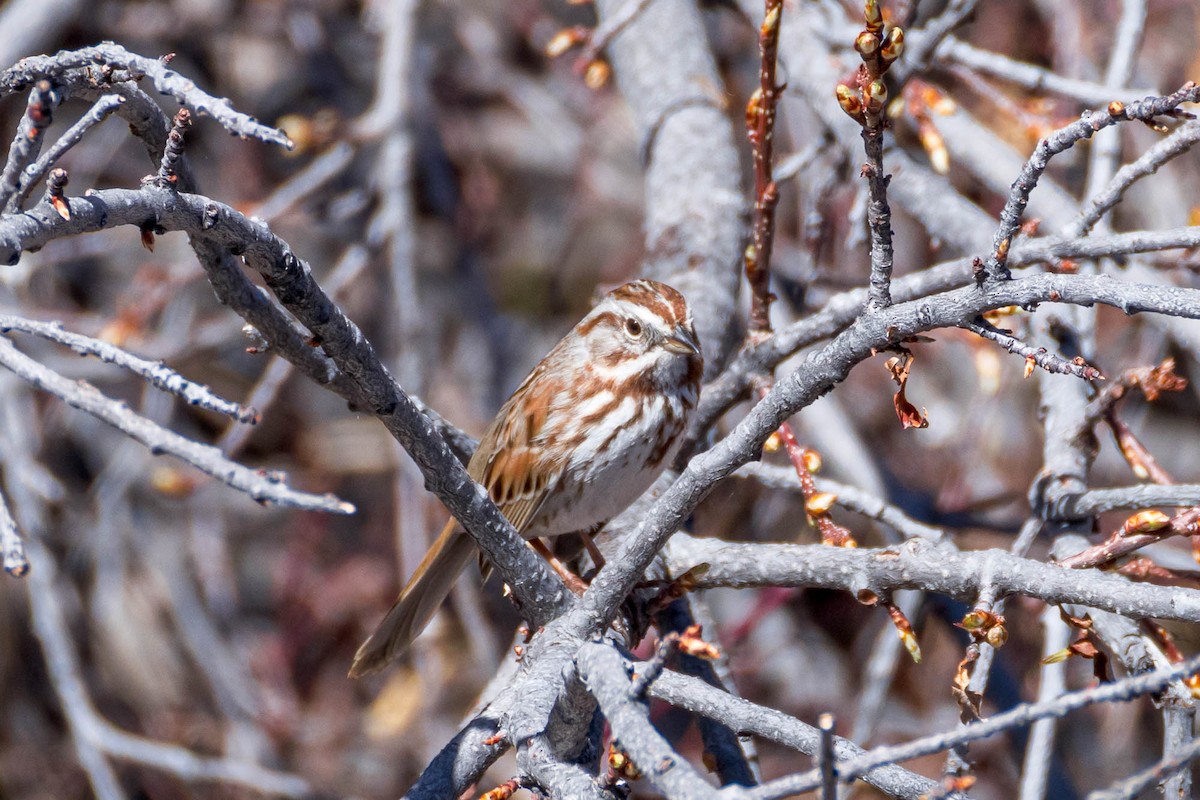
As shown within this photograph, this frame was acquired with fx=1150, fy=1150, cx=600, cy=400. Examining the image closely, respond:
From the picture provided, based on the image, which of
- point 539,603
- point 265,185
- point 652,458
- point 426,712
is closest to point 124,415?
point 539,603

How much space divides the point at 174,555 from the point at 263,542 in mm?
685

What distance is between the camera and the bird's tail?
3.17 metres

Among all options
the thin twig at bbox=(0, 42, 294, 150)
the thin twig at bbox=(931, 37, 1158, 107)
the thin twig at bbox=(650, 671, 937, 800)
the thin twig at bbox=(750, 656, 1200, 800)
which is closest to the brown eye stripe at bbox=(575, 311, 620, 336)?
the thin twig at bbox=(931, 37, 1158, 107)

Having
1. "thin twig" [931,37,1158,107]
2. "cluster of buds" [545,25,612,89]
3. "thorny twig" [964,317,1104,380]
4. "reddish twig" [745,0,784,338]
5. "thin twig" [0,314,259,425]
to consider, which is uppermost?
"cluster of buds" [545,25,612,89]

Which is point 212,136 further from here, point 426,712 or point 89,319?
point 426,712

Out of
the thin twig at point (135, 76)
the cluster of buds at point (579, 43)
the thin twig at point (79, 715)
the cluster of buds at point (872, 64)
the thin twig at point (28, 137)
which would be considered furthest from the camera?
the thin twig at point (79, 715)

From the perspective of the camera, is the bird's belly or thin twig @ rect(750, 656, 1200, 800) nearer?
thin twig @ rect(750, 656, 1200, 800)

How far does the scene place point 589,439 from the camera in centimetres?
319

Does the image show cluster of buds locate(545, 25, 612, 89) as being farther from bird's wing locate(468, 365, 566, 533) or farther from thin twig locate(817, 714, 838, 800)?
thin twig locate(817, 714, 838, 800)

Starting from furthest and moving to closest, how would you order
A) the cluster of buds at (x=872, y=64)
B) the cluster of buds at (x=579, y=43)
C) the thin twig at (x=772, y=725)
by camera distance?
the cluster of buds at (x=579, y=43)
the thin twig at (x=772, y=725)
the cluster of buds at (x=872, y=64)

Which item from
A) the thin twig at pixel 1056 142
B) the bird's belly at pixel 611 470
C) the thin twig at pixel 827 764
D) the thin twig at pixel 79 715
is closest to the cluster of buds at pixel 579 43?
the bird's belly at pixel 611 470

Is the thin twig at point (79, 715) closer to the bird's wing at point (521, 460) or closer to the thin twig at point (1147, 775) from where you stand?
the bird's wing at point (521, 460)

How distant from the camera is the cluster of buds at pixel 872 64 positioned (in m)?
1.58

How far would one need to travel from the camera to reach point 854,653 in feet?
19.3
